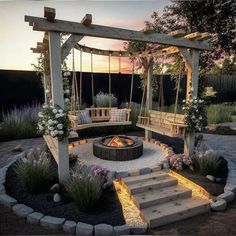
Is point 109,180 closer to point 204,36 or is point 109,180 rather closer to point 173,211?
point 173,211

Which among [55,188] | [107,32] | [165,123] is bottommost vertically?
[55,188]

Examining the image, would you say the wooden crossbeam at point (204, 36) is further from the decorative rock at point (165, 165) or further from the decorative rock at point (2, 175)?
the decorative rock at point (2, 175)

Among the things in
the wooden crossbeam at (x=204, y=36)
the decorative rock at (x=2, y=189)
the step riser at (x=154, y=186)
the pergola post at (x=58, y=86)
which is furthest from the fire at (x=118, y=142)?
the wooden crossbeam at (x=204, y=36)

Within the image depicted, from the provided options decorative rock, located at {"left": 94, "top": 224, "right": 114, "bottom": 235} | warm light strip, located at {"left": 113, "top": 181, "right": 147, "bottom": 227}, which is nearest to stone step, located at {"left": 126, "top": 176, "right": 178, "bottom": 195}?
warm light strip, located at {"left": 113, "top": 181, "right": 147, "bottom": 227}

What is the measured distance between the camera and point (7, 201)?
3.44 m

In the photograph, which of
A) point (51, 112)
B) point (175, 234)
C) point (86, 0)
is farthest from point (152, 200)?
point (86, 0)

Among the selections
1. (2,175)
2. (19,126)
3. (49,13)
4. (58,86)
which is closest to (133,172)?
(58,86)

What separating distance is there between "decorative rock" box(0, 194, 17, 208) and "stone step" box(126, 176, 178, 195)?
1701 millimetres

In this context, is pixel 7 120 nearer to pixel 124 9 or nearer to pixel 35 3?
pixel 35 3

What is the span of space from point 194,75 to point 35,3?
3.43m

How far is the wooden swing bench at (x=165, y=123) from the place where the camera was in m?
5.13

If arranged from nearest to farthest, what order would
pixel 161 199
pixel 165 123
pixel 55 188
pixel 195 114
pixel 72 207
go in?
1. pixel 72 207
2. pixel 161 199
3. pixel 55 188
4. pixel 195 114
5. pixel 165 123

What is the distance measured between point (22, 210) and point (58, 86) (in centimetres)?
184

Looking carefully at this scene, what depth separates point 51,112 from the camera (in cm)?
382
